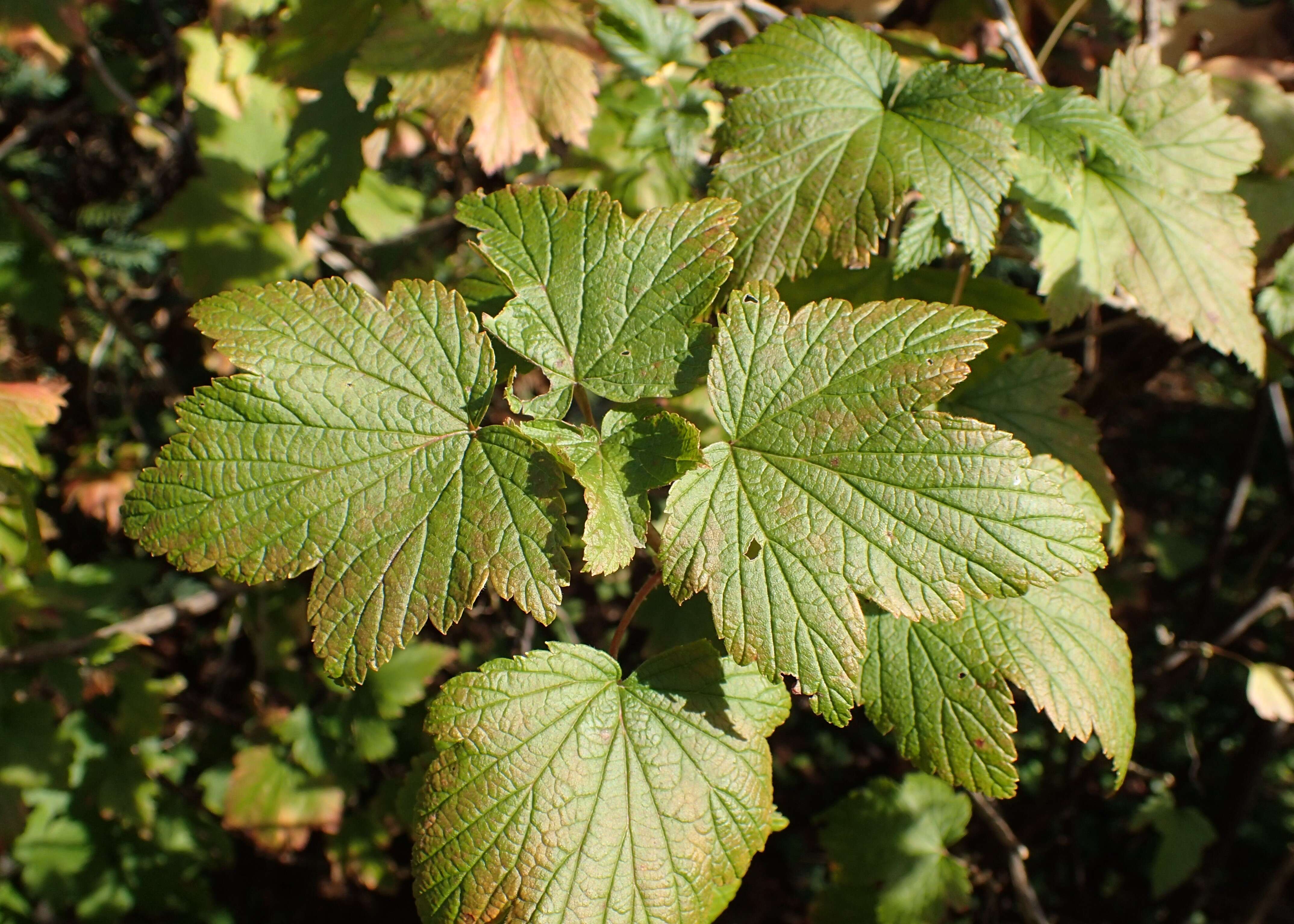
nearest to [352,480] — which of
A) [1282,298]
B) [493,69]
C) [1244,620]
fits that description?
[493,69]

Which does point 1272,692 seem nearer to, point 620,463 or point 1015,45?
point 1015,45

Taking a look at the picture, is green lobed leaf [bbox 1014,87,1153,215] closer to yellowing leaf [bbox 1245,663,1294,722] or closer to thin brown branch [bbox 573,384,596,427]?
thin brown branch [bbox 573,384,596,427]

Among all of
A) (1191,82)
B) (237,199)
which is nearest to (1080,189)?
(1191,82)

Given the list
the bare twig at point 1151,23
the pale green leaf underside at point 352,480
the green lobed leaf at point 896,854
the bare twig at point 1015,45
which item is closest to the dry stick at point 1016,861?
the green lobed leaf at point 896,854

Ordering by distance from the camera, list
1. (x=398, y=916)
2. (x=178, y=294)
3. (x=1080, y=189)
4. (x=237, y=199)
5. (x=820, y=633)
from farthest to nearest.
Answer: (x=178, y=294) < (x=398, y=916) < (x=237, y=199) < (x=1080, y=189) < (x=820, y=633)

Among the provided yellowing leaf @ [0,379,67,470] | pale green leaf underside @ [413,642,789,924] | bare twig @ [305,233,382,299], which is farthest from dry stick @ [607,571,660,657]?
bare twig @ [305,233,382,299]

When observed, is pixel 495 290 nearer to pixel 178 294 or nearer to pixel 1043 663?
pixel 1043 663

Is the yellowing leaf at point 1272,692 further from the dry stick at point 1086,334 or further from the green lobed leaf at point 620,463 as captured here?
the green lobed leaf at point 620,463
